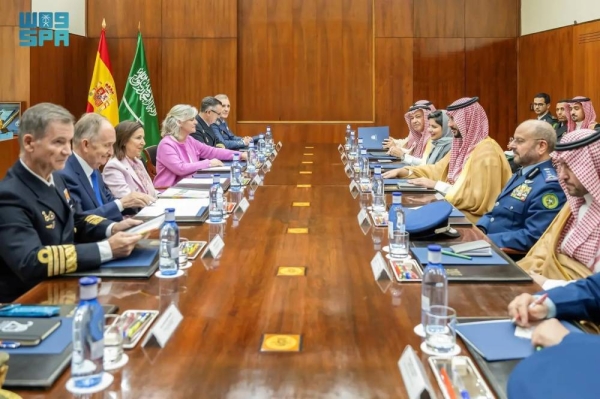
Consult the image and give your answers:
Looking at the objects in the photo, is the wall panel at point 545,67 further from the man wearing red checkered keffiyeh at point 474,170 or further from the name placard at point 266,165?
the name placard at point 266,165

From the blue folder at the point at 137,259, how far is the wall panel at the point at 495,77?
764 centimetres

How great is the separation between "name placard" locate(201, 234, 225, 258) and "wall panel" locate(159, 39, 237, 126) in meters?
6.60

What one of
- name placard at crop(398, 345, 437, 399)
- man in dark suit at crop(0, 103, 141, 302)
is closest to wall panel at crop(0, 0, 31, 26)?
man in dark suit at crop(0, 103, 141, 302)

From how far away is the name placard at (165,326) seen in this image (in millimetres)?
1390

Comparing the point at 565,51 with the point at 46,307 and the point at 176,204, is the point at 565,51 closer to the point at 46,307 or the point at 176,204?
the point at 176,204

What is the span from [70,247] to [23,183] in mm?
278

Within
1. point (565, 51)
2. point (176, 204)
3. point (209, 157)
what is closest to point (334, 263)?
point (176, 204)

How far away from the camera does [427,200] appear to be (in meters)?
3.37

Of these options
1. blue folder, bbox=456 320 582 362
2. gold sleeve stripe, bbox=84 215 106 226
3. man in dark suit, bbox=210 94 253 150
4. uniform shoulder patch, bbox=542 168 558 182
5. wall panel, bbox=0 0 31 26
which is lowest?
blue folder, bbox=456 320 582 362

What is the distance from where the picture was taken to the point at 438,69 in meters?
8.91

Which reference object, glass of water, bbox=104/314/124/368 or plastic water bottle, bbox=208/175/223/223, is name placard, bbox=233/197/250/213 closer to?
plastic water bottle, bbox=208/175/223/223

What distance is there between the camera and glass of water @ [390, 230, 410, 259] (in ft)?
7.12

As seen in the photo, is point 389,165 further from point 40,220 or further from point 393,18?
point 393,18

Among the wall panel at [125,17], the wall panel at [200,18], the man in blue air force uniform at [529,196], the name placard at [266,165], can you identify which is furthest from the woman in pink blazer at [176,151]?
the wall panel at [125,17]
